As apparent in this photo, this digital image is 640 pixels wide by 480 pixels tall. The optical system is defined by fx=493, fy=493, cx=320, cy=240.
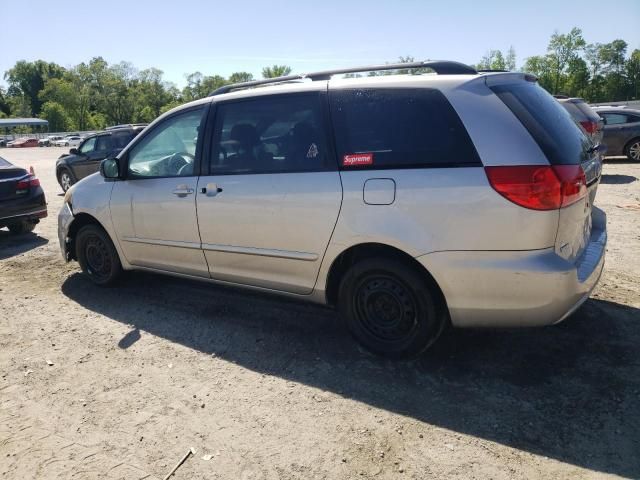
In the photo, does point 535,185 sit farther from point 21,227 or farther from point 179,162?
point 21,227

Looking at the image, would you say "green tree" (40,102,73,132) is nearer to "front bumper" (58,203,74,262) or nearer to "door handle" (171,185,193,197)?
"front bumper" (58,203,74,262)

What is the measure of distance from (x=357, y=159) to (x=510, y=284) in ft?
4.12

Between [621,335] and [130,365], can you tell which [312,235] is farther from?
[621,335]

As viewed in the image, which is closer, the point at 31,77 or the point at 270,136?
the point at 270,136

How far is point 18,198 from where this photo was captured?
7707 mm

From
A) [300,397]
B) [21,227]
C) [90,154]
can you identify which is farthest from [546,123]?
[90,154]

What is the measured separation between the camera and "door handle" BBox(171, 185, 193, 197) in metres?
4.15

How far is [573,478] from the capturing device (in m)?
2.33

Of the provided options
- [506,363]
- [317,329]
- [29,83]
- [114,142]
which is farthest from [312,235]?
[29,83]

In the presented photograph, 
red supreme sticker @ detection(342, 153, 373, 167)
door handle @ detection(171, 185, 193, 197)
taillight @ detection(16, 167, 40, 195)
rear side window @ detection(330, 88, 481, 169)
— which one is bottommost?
taillight @ detection(16, 167, 40, 195)

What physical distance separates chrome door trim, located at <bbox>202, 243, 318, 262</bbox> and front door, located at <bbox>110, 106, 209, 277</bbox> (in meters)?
0.20

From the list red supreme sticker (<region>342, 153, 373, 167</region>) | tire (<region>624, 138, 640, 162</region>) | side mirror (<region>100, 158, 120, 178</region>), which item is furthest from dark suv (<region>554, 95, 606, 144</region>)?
side mirror (<region>100, 158, 120, 178</region>)

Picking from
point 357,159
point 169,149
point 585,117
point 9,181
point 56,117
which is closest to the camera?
point 357,159

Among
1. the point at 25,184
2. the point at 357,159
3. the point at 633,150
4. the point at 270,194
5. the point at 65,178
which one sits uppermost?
the point at 357,159
